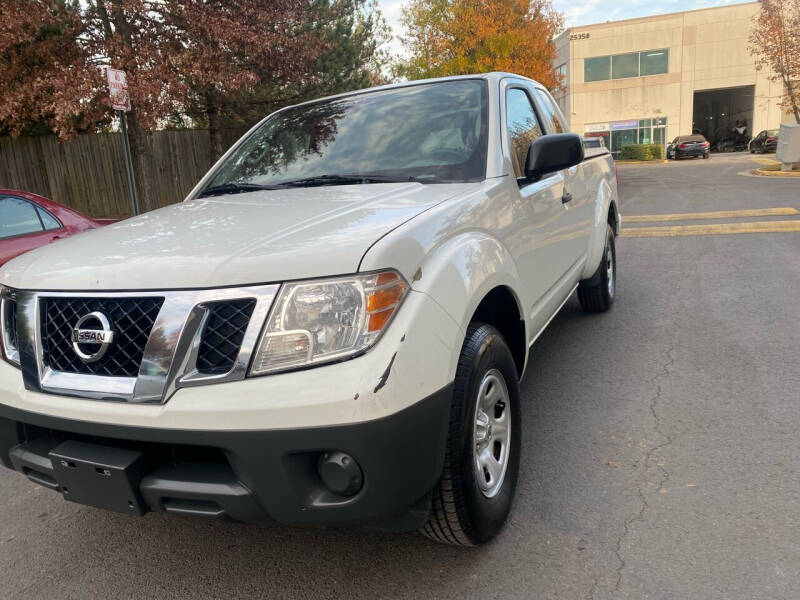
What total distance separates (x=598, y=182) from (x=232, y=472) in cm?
397

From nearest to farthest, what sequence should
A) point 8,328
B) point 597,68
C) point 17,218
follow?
1. point 8,328
2. point 17,218
3. point 597,68

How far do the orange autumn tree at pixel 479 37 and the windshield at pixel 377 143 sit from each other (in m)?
19.9

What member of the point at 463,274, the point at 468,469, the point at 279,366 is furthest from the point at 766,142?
the point at 279,366

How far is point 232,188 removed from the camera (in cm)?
320

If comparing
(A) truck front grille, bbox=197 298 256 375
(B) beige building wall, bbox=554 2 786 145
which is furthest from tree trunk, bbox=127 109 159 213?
(B) beige building wall, bbox=554 2 786 145

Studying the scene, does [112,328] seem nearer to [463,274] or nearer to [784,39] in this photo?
[463,274]

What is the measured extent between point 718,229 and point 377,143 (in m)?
7.72

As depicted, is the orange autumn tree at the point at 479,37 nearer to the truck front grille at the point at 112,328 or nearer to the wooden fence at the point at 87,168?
the wooden fence at the point at 87,168

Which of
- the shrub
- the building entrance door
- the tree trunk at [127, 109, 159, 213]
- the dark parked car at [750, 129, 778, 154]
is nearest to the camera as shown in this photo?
the tree trunk at [127, 109, 159, 213]

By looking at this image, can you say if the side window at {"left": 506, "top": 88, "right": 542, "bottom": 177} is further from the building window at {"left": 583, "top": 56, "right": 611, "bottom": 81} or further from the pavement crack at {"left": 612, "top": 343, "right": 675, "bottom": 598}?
the building window at {"left": 583, "top": 56, "right": 611, "bottom": 81}

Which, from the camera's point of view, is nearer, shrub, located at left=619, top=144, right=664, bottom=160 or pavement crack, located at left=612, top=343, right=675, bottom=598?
pavement crack, located at left=612, top=343, right=675, bottom=598

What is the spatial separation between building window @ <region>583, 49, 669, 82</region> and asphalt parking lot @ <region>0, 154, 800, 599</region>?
44.8 m

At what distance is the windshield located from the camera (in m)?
2.88

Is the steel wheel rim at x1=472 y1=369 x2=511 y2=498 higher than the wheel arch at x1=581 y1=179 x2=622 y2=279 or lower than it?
lower
